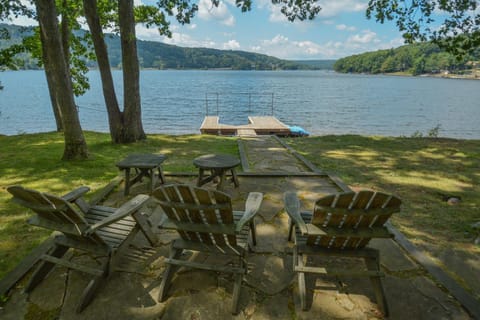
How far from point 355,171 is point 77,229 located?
521cm

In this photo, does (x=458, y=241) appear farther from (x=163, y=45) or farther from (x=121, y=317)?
(x=163, y=45)

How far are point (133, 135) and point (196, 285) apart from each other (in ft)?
22.6

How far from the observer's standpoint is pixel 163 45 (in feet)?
447

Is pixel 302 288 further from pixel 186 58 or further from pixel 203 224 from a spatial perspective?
pixel 186 58

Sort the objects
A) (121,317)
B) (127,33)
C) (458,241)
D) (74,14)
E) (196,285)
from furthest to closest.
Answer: (74,14) < (127,33) < (458,241) < (196,285) < (121,317)

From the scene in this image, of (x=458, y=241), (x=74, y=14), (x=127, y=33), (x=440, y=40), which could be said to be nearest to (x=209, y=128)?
(x=74, y=14)

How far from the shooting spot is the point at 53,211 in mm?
2020

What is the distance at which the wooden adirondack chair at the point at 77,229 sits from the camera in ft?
6.65

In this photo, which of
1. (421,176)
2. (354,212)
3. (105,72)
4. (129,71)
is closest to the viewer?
(354,212)

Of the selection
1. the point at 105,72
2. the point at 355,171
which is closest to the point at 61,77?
the point at 105,72

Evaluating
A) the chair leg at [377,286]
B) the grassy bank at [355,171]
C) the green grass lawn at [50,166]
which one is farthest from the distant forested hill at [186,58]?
the chair leg at [377,286]

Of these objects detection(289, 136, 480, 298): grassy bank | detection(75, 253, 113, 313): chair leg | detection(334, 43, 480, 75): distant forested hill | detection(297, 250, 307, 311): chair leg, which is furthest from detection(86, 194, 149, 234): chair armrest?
detection(334, 43, 480, 75): distant forested hill

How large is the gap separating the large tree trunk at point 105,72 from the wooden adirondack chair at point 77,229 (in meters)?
6.05

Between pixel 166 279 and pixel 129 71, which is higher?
pixel 129 71
